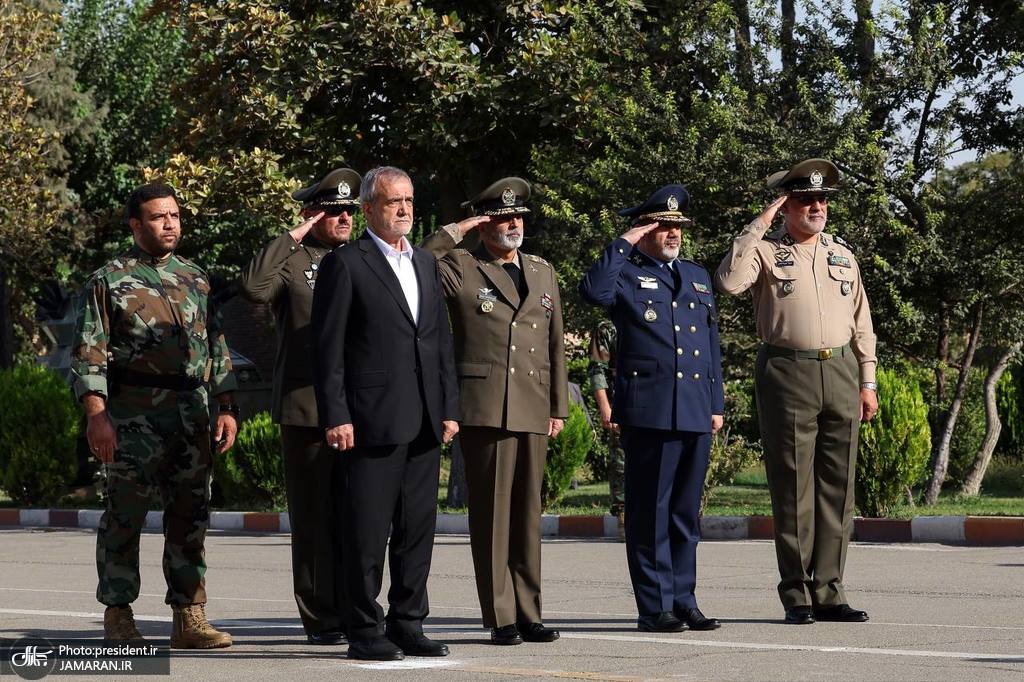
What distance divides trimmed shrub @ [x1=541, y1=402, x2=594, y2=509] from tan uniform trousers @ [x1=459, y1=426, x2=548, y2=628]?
943 cm

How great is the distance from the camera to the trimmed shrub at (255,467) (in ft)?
62.0

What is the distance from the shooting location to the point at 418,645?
7.00 m

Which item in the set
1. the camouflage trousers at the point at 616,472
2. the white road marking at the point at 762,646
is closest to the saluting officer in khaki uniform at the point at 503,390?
the white road marking at the point at 762,646

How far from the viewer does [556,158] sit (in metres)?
18.4

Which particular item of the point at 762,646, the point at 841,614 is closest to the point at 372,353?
the point at 762,646

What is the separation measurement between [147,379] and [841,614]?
11.1 ft

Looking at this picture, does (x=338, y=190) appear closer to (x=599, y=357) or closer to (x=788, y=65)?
(x=599, y=357)

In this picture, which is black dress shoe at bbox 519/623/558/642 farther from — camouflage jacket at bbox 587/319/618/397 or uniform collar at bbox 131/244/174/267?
uniform collar at bbox 131/244/174/267

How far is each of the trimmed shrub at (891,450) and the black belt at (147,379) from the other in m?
8.78

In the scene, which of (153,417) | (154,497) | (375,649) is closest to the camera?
(375,649)

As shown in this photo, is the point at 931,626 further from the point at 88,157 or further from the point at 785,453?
the point at 88,157

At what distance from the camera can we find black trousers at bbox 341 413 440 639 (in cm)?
697

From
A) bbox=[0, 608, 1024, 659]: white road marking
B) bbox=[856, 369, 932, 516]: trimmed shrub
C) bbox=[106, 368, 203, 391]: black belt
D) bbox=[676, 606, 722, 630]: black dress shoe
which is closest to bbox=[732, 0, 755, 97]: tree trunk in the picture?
bbox=[856, 369, 932, 516]: trimmed shrub

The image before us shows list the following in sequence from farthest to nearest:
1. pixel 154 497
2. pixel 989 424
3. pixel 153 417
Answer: pixel 989 424, pixel 154 497, pixel 153 417
